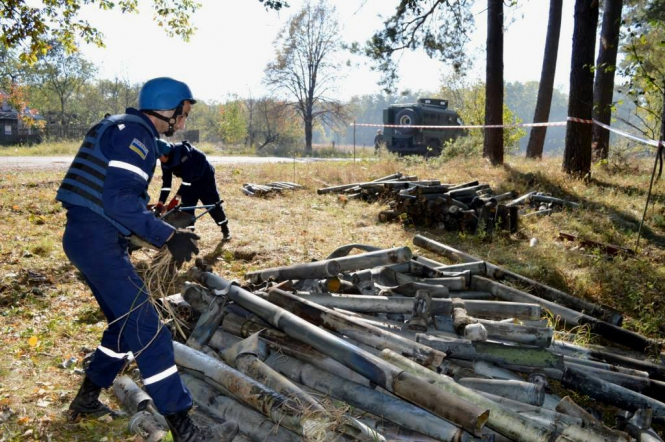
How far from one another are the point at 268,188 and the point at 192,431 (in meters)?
10.3

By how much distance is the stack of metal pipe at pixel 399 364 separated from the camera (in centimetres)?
269

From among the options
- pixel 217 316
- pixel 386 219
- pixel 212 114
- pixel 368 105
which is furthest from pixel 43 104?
pixel 368 105

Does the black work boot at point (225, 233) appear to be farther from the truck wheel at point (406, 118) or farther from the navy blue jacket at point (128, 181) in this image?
the truck wheel at point (406, 118)

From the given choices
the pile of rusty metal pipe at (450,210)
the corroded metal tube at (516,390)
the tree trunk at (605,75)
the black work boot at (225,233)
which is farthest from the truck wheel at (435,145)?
the corroded metal tube at (516,390)

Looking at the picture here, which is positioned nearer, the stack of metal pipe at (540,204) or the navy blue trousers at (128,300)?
the navy blue trousers at (128,300)

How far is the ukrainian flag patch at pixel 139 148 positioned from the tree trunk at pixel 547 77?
16395 mm

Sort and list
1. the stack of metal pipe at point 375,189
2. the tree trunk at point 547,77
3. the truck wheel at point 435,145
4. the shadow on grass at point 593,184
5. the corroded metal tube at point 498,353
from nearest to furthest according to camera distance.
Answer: the corroded metal tube at point 498,353 < the shadow on grass at point 593,184 < the stack of metal pipe at point 375,189 < the tree trunk at point 547,77 < the truck wheel at point 435,145

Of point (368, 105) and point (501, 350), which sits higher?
point (368, 105)

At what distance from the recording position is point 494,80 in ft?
47.5

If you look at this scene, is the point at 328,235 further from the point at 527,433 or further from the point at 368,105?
the point at 368,105

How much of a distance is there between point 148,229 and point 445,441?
2.02m

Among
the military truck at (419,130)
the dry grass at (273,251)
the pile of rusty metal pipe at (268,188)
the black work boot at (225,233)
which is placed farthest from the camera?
the military truck at (419,130)

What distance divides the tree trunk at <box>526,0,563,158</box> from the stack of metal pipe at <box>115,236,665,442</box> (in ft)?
46.5

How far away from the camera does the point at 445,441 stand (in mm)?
2582
